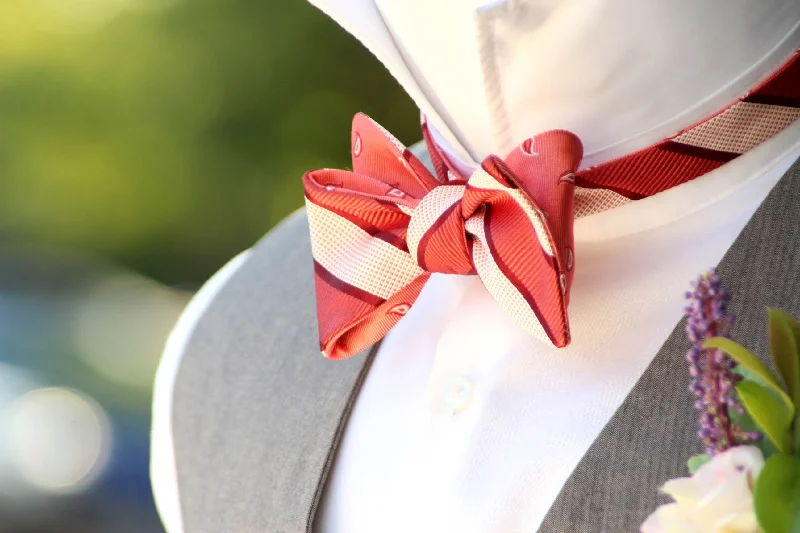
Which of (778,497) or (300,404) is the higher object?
(778,497)

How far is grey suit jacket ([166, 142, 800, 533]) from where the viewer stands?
48cm

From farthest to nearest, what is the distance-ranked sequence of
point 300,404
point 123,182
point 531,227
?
point 123,182
point 300,404
point 531,227

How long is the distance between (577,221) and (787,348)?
26 centimetres

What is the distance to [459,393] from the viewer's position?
0.54 metres

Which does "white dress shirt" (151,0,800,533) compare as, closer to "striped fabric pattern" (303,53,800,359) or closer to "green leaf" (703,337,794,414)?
"striped fabric pattern" (303,53,800,359)

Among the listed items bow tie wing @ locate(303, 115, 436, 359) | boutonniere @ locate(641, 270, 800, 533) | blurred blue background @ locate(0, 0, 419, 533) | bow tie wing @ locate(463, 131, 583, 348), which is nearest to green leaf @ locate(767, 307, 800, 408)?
boutonniere @ locate(641, 270, 800, 533)

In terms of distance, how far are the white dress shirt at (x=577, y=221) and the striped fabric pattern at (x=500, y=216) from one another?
0.06ft

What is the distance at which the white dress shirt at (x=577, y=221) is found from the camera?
0.48 metres

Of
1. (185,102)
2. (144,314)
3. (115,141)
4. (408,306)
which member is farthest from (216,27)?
(408,306)

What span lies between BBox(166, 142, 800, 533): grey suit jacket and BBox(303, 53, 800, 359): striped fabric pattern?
→ 0.05m

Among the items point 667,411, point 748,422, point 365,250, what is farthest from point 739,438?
point 365,250

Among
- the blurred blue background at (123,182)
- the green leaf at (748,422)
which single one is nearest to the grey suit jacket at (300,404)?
the green leaf at (748,422)

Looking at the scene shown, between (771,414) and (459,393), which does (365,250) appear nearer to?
(459,393)

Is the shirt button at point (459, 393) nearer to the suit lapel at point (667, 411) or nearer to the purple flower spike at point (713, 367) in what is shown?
the suit lapel at point (667, 411)
